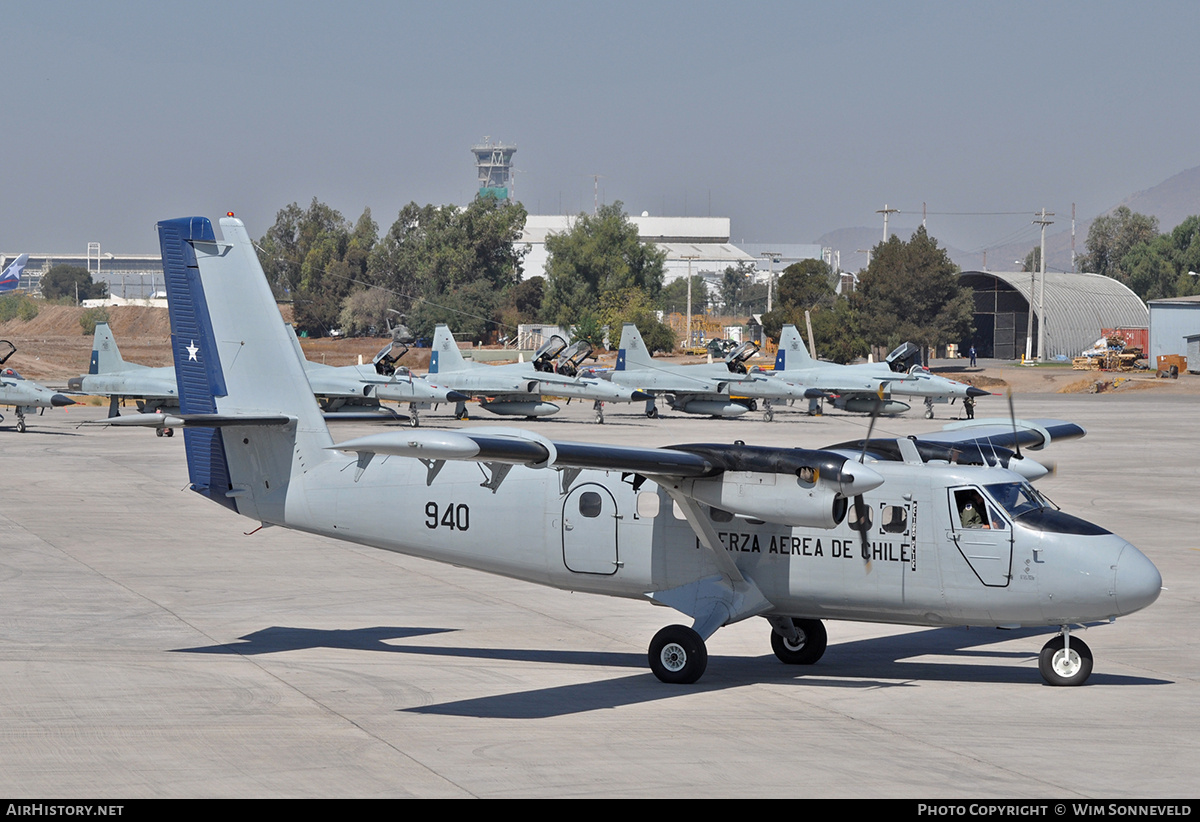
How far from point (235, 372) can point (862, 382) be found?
4944cm

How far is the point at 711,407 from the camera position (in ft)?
205

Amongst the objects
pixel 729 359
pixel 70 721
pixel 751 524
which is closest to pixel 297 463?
pixel 70 721

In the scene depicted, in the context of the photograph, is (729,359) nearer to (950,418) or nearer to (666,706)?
(950,418)

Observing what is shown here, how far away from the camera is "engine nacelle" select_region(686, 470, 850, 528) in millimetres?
12672

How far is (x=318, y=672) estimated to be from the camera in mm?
14594

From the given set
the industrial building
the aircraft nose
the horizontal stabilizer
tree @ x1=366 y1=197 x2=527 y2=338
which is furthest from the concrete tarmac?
tree @ x1=366 y1=197 x2=527 y2=338

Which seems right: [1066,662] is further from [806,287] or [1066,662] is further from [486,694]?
[806,287]

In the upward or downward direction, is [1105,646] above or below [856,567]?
below

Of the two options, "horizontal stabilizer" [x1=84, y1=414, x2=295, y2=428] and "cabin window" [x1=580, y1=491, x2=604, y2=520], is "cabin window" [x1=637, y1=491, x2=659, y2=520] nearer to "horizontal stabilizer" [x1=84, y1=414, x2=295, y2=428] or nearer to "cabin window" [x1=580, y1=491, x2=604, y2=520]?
"cabin window" [x1=580, y1=491, x2=604, y2=520]

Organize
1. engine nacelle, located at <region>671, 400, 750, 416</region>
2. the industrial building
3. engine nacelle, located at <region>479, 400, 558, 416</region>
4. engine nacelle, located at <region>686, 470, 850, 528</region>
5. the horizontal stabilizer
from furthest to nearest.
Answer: the industrial building < engine nacelle, located at <region>671, 400, 750, 416</region> < engine nacelle, located at <region>479, 400, 558, 416</region> < the horizontal stabilizer < engine nacelle, located at <region>686, 470, 850, 528</region>

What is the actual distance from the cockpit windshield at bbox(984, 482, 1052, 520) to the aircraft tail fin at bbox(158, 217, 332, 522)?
26.7 ft

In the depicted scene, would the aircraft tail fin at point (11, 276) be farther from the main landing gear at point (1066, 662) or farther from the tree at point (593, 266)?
the main landing gear at point (1066, 662)

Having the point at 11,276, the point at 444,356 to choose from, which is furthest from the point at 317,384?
the point at 11,276
